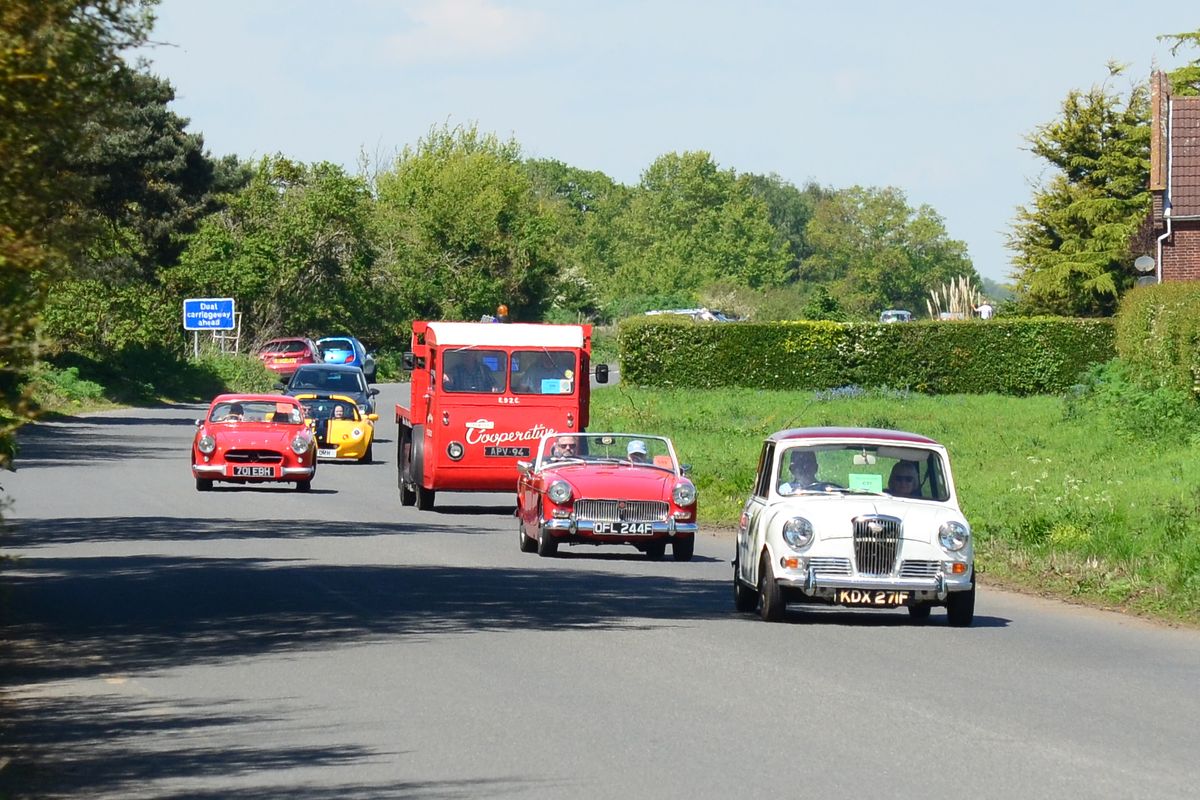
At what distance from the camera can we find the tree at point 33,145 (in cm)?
1134

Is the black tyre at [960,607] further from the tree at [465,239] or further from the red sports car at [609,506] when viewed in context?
the tree at [465,239]

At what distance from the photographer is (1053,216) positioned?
7662 centimetres

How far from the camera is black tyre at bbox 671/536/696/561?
73.9 feet

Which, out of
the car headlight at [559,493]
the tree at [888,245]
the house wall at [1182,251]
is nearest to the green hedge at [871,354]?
the house wall at [1182,251]

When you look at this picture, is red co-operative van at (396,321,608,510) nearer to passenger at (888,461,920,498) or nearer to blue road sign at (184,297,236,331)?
passenger at (888,461,920,498)

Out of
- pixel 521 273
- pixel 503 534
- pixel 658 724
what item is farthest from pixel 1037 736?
pixel 521 273

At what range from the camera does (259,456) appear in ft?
105

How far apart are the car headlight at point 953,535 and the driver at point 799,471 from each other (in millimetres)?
1235

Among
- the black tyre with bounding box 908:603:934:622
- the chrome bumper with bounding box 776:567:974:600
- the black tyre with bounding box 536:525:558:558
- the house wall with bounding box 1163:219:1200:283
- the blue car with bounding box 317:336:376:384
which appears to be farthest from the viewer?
the blue car with bounding box 317:336:376:384

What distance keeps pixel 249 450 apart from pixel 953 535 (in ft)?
A: 60.2

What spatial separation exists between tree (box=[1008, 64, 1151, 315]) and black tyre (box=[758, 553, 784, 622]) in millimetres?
60004

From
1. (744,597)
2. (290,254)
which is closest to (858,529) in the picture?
(744,597)

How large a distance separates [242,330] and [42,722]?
240 ft

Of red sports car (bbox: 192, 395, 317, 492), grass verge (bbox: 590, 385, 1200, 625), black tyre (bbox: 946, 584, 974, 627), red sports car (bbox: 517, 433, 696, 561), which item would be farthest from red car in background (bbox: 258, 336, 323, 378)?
black tyre (bbox: 946, 584, 974, 627)
